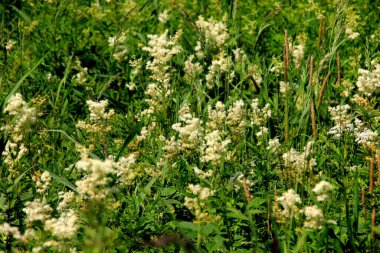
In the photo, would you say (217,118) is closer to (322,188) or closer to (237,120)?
(237,120)

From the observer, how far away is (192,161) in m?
3.51

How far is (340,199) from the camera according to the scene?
3.08m

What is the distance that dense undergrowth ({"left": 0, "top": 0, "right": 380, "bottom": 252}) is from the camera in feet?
8.80

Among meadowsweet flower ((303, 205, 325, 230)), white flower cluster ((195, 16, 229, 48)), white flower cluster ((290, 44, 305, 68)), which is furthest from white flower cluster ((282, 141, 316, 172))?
white flower cluster ((195, 16, 229, 48))

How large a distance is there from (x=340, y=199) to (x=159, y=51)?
1418 mm

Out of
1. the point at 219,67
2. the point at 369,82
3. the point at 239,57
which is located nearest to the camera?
the point at 369,82

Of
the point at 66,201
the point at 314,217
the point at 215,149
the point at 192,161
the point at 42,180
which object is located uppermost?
the point at 192,161

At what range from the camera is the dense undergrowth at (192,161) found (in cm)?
268

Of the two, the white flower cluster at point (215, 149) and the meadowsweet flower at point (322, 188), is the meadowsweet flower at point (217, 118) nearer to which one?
the white flower cluster at point (215, 149)

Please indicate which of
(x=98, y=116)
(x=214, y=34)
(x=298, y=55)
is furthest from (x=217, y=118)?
(x=214, y=34)

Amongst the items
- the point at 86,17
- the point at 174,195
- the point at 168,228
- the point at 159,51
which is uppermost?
the point at 86,17

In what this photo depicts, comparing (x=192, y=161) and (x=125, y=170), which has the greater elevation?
(x=192, y=161)

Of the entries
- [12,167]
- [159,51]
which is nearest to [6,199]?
[12,167]

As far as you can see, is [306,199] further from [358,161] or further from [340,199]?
[358,161]
